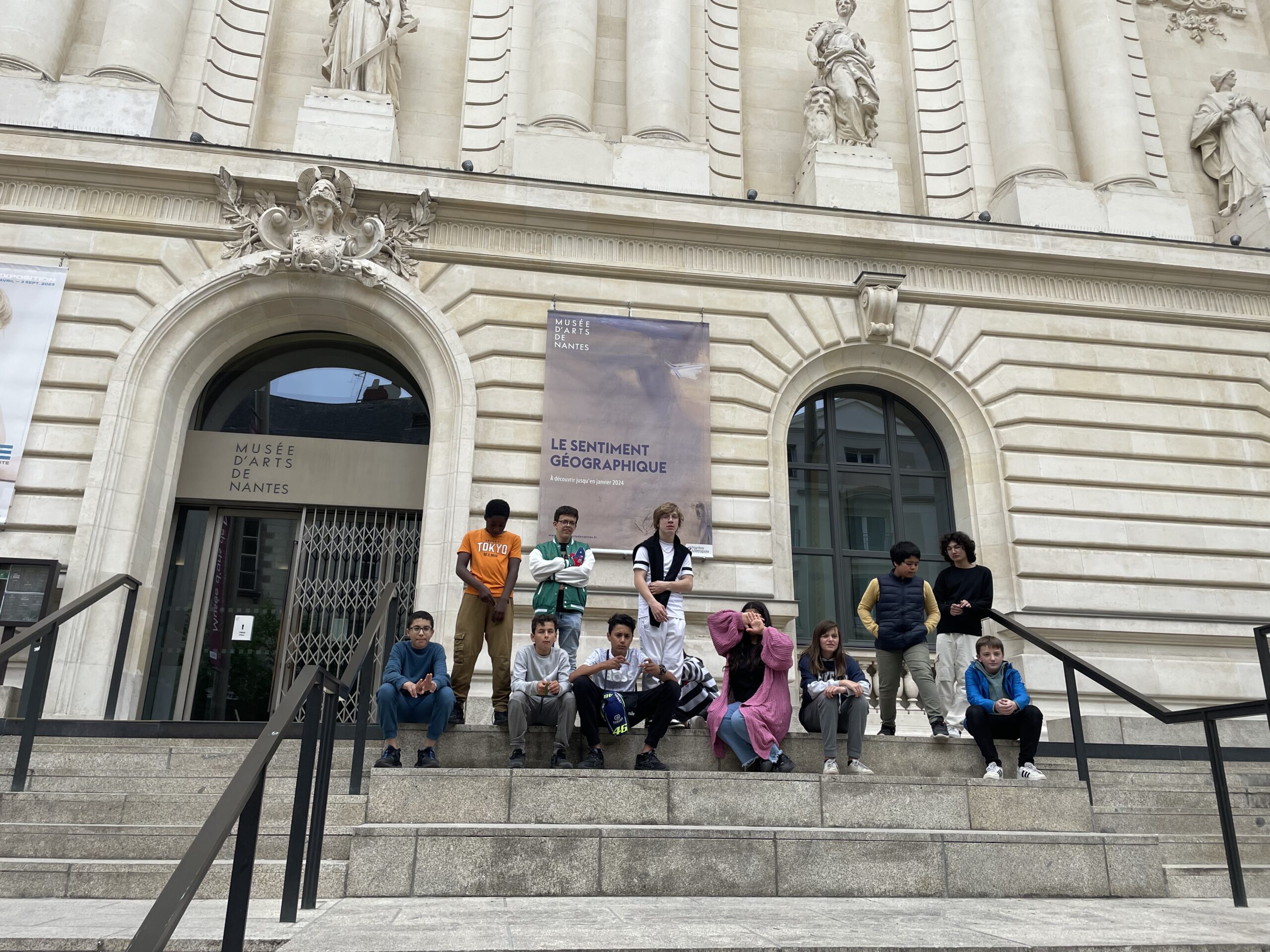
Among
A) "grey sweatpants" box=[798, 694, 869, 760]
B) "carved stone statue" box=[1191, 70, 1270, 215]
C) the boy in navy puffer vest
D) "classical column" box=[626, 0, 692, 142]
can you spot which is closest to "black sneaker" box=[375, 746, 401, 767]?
"grey sweatpants" box=[798, 694, 869, 760]

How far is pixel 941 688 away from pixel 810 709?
6.05 ft

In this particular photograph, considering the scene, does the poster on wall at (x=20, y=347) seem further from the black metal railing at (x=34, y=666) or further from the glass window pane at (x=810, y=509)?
the glass window pane at (x=810, y=509)

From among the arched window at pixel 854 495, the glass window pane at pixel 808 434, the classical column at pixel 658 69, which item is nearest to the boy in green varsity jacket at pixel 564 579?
the arched window at pixel 854 495

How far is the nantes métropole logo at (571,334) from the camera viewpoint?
12523 mm

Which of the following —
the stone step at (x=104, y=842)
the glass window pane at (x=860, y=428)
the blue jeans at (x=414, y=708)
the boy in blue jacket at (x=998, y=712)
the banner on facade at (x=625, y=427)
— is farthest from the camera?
the glass window pane at (x=860, y=428)

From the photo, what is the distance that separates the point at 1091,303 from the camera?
45.6 feet

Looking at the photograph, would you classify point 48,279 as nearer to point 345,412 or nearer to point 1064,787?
point 345,412

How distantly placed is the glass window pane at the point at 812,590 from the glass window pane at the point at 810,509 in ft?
0.67

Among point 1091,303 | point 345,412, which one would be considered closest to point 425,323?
point 345,412

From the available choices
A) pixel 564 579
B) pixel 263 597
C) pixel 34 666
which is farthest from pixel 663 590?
pixel 263 597

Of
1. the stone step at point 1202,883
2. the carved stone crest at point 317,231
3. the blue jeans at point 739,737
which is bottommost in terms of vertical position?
the stone step at point 1202,883

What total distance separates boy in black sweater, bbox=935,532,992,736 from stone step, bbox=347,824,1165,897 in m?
2.61

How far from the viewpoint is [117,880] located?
5.14 m

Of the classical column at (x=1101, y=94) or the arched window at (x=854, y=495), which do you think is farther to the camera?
the classical column at (x=1101, y=94)
